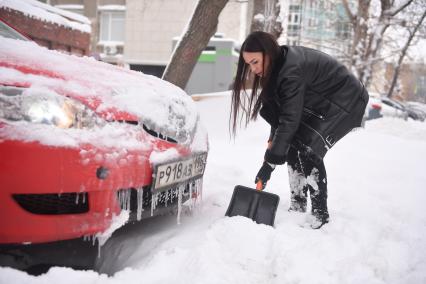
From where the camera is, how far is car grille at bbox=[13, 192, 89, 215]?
1.51m

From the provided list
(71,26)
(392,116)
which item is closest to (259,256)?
(71,26)

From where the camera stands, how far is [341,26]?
20609mm

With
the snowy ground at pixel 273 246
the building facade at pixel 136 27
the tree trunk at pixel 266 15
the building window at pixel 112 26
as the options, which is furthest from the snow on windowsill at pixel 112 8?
the snowy ground at pixel 273 246

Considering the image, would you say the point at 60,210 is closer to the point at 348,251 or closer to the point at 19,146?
the point at 19,146

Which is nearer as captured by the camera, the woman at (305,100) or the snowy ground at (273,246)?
the snowy ground at (273,246)

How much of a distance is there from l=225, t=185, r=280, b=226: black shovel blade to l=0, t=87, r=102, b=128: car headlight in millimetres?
1141

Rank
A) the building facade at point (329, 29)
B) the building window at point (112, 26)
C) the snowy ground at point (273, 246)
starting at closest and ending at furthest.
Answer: the snowy ground at point (273, 246) → the building facade at point (329, 29) → the building window at point (112, 26)

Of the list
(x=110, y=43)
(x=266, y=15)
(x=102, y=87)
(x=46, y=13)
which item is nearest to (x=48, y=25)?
(x=46, y=13)

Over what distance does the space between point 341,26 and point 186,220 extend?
20.8 meters

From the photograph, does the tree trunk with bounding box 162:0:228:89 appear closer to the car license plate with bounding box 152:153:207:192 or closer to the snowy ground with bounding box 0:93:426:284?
the snowy ground with bounding box 0:93:426:284

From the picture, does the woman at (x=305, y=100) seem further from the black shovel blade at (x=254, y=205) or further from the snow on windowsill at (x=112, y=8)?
the snow on windowsill at (x=112, y=8)

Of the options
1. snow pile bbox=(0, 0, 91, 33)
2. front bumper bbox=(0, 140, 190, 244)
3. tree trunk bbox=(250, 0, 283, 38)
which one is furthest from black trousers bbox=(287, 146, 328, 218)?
snow pile bbox=(0, 0, 91, 33)

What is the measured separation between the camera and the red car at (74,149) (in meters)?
1.47

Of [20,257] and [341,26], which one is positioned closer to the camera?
[20,257]
